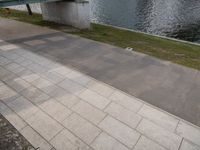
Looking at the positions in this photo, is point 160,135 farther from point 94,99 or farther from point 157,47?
point 157,47

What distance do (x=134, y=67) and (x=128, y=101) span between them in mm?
2836

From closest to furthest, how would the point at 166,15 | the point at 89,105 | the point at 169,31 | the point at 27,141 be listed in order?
the point at 27,141 < the point at 89,105 < the point at 169,31 < the point at 166,15

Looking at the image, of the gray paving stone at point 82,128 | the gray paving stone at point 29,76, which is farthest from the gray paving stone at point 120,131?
the gray paving stone at point 29,76

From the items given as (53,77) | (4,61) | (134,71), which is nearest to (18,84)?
(53,77)

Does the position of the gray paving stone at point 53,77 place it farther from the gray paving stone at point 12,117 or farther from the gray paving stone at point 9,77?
the gray paving stone at point 12,117

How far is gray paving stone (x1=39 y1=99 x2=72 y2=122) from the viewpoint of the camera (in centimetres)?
582

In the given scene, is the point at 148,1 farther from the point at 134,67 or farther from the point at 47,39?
the point at 134,67

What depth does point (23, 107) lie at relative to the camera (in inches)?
243

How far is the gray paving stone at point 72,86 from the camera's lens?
7.03m

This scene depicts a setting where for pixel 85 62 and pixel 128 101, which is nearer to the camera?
pixel 128 101

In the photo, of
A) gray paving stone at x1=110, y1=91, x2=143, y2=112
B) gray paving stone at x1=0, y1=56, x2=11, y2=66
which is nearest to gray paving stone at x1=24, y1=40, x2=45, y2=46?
gray paving stone at x1=0, y1=56, x2=11, y2=66

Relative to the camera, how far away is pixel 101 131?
5293 mm

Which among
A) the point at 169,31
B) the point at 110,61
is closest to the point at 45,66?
the point at 110,61

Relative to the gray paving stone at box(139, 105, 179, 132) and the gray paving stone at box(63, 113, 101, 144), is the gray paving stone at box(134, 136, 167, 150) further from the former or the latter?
the gray paving stone at box(63, 113, 101, 144)
